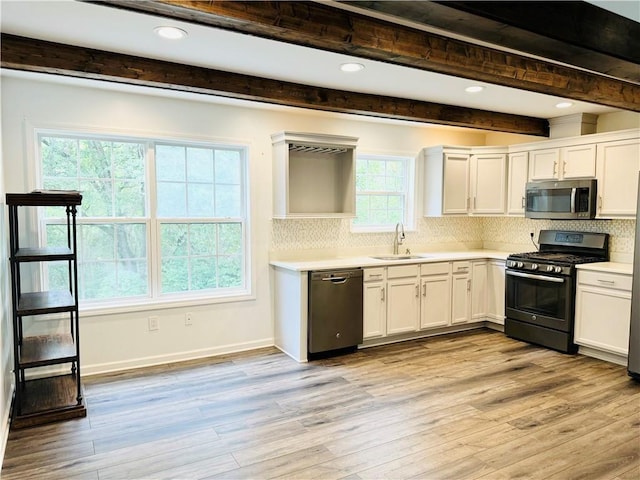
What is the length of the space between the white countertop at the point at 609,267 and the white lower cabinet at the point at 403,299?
62.5 inches

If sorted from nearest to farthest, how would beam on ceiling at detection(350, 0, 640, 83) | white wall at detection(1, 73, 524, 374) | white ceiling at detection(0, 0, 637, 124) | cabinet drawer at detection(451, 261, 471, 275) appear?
beam on ceiling at detection(350, 0, 640, 83) → white ceiling at detection(0, 0, 637, 124) → white wall at detection(1, 73, 524, 374) → cabinet drawer at detection(451, 261, 471, 275)

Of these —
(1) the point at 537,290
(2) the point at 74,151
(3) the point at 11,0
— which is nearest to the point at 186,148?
(2) the point at 74,151

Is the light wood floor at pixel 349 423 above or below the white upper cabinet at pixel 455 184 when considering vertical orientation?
below

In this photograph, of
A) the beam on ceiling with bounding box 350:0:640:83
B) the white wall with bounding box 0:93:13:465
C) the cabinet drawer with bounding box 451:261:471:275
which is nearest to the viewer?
the beam on ceiling with bounding box 350:0:640:83

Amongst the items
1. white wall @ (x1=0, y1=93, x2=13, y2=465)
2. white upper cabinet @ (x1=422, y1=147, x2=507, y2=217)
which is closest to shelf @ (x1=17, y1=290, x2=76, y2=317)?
white wall @ (x1=0, y1=93, x2=13, y2=465)

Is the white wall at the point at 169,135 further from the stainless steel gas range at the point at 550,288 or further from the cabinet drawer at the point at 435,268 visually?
the stainless steel gas range at the point at 550,288

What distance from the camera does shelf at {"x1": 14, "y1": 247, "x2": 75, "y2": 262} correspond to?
2.91 meters

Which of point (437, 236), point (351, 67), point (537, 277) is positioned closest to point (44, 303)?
point (351, 67)

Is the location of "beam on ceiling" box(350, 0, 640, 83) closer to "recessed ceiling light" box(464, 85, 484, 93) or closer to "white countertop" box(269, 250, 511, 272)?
"recessed ceiling light" box(464, 85, 484, 93)

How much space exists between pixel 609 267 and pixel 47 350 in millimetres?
4853

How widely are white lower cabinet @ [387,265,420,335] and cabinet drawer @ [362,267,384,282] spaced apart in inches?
3.8

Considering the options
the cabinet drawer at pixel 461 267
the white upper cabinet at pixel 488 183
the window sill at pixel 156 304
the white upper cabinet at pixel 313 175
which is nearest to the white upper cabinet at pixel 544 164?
the white upper cabinet at pixel 488 183

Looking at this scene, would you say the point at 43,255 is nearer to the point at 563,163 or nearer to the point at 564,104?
the point at 564,104

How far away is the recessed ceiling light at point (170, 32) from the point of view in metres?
2.55
